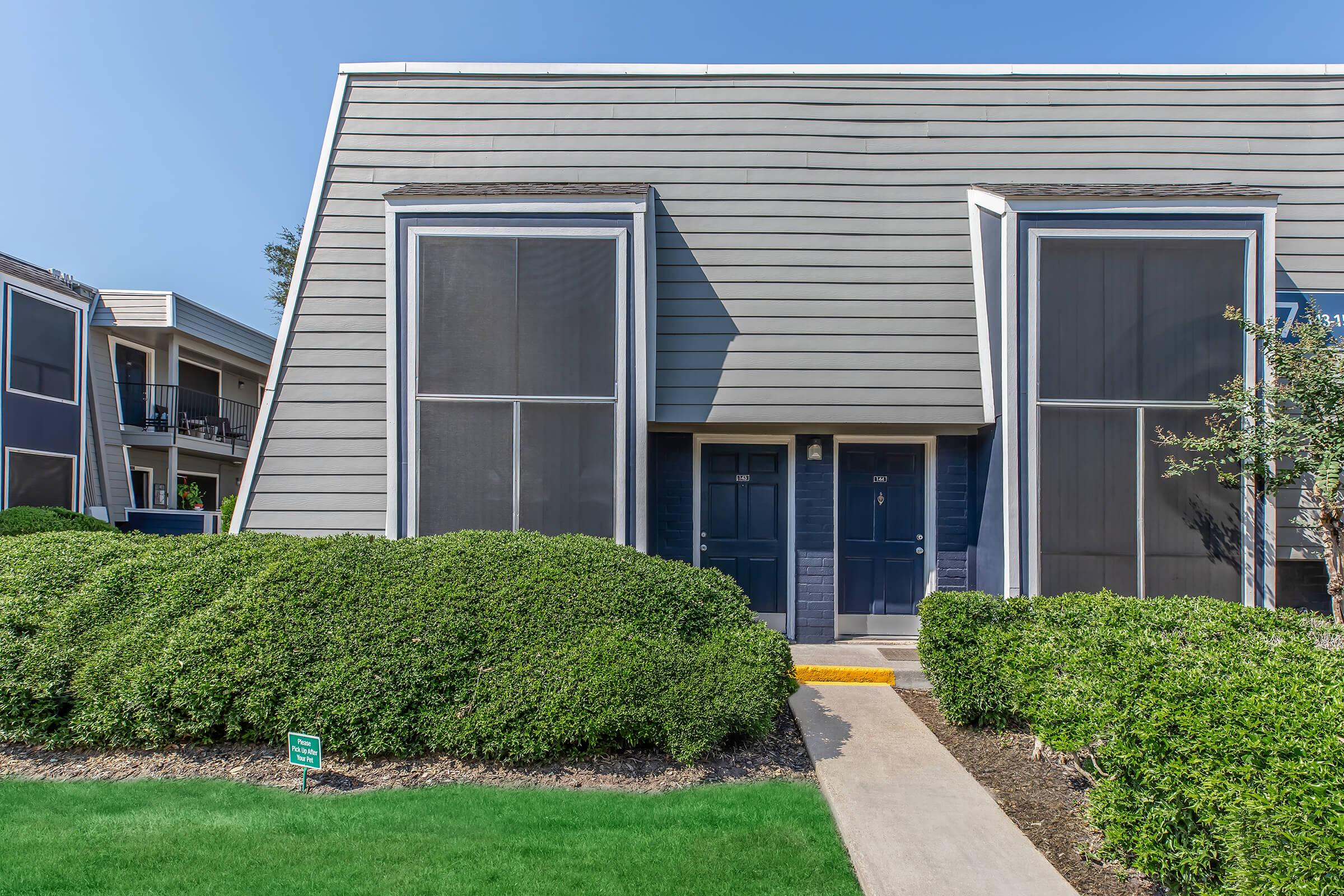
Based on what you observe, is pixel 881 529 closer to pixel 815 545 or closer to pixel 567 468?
pixel 815 545

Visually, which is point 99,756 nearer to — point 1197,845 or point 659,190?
point 1197,845

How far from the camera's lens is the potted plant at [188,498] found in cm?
1524

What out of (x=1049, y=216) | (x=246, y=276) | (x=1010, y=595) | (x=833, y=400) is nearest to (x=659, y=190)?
(x=833, y=400)

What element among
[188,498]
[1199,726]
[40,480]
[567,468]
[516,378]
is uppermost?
[516,378]

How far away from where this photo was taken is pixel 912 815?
10.8ft

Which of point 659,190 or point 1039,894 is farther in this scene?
point 659,190

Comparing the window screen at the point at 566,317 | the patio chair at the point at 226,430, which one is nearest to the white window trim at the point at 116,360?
the patio chair at the point at 226,430

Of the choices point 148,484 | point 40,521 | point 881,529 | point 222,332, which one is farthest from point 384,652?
point 222,332

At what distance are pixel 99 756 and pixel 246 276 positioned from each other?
85.4ft

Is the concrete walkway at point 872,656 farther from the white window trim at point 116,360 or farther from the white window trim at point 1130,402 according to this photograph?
the white window trim at point 116,360

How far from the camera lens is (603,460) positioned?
572 centimetres

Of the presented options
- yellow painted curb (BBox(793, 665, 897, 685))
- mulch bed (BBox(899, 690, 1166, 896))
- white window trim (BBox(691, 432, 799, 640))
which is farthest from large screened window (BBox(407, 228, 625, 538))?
mulch bed (BBox(899, 690, 1166, 896))

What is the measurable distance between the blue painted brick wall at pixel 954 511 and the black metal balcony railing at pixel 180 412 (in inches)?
614

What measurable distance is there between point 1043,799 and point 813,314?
4346 mm
